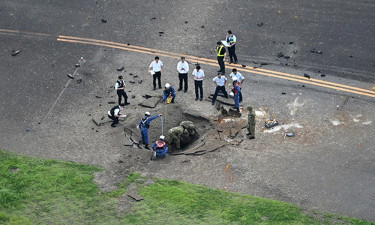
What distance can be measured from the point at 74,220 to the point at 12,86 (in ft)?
30.8

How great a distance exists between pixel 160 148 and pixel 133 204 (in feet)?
9.18

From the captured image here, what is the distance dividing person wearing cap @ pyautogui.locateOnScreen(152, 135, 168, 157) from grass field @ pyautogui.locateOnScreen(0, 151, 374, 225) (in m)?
1.32

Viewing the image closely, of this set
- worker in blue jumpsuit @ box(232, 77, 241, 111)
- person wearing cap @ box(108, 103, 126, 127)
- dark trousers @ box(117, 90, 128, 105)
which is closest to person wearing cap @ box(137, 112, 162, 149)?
person wearing cap @ box(108, 103, 126, 127)

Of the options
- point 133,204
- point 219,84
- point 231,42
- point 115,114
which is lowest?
point 133,204

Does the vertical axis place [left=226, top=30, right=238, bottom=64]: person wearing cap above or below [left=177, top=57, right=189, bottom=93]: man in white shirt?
above

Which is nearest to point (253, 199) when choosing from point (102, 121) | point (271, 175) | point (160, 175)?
point (271, 175)

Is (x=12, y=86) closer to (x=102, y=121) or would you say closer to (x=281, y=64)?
(x=102, y=121)

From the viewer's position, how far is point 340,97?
27297 millimetres

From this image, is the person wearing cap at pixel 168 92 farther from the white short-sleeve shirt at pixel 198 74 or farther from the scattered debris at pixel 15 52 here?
the scattered debris at pixel 15 52

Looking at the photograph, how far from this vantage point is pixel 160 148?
945 inches

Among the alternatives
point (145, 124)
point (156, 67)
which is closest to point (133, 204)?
point (145, 124)

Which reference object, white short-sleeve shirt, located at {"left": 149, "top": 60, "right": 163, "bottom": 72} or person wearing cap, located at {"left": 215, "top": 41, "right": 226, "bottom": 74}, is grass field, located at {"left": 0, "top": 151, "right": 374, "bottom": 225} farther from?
person wearing cap, located at {"left": 215, "top": 41, "right": 226, "bottom": 74}

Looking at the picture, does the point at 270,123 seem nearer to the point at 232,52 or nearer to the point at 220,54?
the point at 220,54

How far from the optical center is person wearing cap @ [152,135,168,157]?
23958 mm
